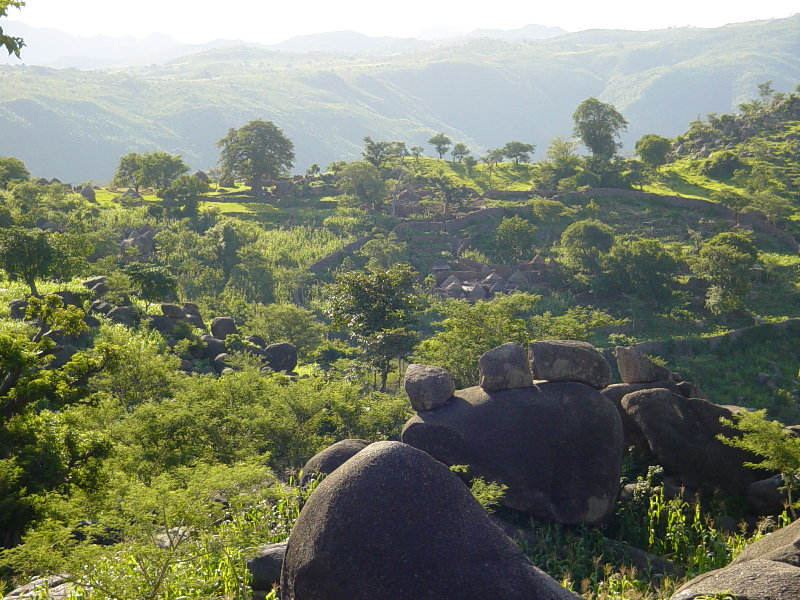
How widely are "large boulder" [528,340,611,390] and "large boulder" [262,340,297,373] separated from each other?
2673 centimetres

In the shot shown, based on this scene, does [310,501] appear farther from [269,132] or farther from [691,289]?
[269,132]

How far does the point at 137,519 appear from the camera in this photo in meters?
12.6

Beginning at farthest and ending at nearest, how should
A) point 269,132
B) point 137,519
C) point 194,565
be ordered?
point 269,132 < point 194,565 < point 137,519

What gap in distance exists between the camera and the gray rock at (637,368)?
24188mm

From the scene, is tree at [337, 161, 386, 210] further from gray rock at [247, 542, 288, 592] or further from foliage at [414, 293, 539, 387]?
gray rock at [247, 542, 288, 592]

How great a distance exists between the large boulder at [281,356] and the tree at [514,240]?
31636 millimetres

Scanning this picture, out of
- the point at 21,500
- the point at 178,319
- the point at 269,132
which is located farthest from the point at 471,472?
the point at 269,132

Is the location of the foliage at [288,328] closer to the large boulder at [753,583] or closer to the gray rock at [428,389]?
the gray rock at [428,389]

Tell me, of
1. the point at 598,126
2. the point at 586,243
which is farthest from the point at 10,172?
the point at 598,126

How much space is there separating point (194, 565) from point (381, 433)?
1303cm

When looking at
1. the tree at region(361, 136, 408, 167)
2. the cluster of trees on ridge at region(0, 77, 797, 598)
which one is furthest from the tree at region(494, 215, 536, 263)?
the tree at region(361, 136, 408, 167)

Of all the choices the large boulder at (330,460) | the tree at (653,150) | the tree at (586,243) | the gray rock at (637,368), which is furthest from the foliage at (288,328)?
the tree at (653,150)

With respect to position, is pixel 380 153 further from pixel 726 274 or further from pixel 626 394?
pixel 626 394

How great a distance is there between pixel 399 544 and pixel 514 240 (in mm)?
61757
